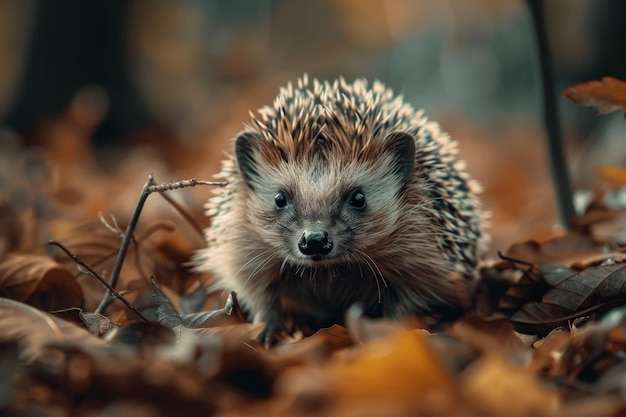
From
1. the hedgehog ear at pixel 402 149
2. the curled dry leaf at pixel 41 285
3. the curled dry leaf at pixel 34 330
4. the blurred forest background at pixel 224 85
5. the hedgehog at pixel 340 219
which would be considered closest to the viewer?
the curled dry leaf at pixel 34 330

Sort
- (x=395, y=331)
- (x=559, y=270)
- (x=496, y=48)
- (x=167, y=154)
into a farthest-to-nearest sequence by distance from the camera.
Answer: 1. (x=496, y=48)
2. (x=167, y=154)
3. (x=559, y=270)
4. (x=395, y=331)

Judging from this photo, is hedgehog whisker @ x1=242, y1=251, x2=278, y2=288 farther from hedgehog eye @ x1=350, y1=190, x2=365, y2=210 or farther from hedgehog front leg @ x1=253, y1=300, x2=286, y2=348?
hedgehog eye @ x1=350, y1=190, x2=365, y2=210

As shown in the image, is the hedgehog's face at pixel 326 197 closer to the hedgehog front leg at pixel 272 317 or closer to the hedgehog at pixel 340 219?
the hedgehog at pixel 340 219

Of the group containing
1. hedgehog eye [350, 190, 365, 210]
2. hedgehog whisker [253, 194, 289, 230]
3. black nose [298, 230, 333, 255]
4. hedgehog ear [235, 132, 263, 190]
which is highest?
hedgehog ear [235, 132, 263, 190]

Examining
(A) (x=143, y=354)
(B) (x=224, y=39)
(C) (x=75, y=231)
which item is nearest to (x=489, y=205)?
(C) (x=75, y=231)

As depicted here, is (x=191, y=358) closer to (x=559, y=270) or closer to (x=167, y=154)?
(x=559, y=270)

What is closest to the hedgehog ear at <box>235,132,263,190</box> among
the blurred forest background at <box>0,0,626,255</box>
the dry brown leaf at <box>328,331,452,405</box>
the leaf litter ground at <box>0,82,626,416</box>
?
the leaf litter ground at <box>0,82,626,416</box>

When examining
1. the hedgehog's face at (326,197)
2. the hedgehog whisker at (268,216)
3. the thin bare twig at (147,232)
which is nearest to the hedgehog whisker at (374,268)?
the hedgehog's face at (326,197)
